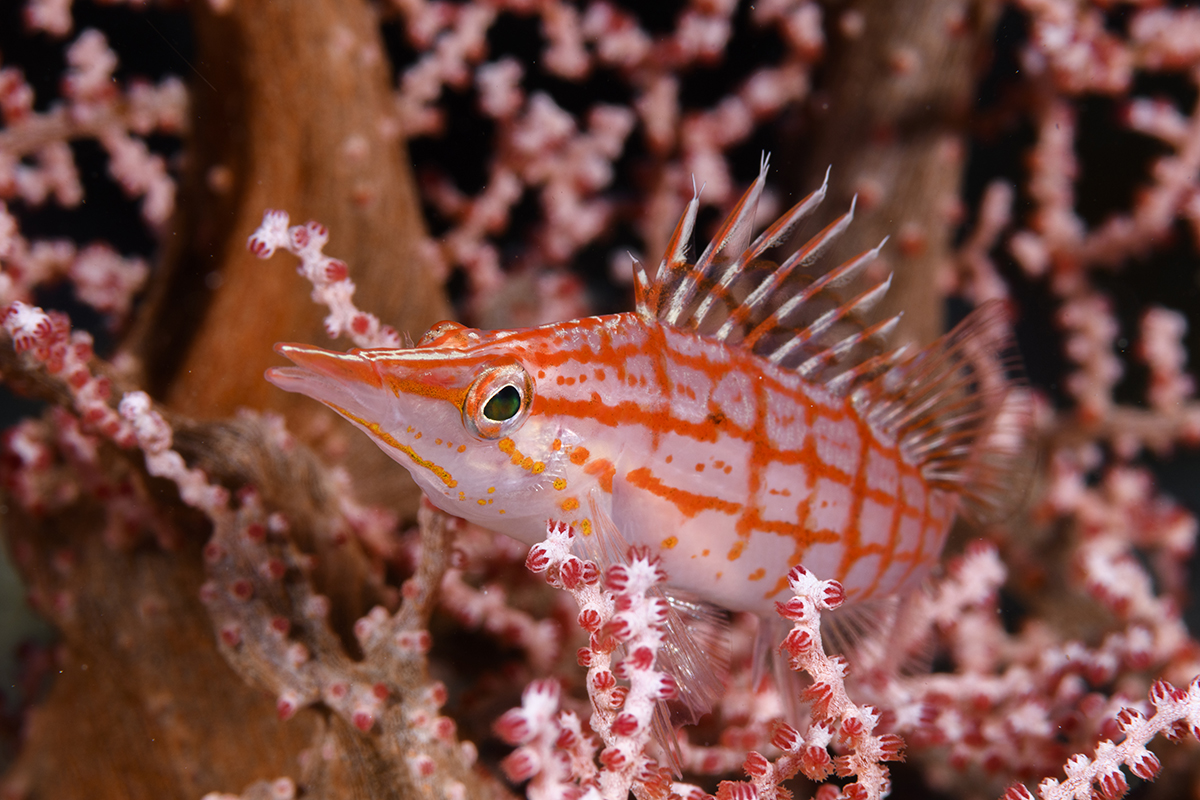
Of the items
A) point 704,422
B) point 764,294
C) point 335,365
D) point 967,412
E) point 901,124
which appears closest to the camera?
point 335,365

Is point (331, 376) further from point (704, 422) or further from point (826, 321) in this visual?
point (826, 321)

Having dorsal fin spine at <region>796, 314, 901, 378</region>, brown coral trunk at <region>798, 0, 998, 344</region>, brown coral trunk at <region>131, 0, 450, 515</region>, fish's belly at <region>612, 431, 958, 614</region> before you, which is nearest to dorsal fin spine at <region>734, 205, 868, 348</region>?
dorsal fin spine at <region>796, 314, 901, 378</region>

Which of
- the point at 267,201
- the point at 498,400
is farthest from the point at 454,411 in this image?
the point at 267,201

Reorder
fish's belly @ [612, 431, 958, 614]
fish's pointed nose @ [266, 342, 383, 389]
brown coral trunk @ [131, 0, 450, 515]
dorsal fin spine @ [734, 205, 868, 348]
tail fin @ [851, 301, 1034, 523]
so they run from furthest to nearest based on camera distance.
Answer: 1. brown coral trunk @ [131, 0, 450, 515]
2. tail fin @ [851, 301, 1034, 523]
3. dorsal fin spine @ [734, 205, 868, 348]
4. fish's belly @ [612, 431, 958, 614]
5. fish's pointed nose @ [266, 342, 383, 389]

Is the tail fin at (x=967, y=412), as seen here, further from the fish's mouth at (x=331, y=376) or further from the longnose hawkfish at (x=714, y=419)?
the fish's mouth at (x=331, y=376)

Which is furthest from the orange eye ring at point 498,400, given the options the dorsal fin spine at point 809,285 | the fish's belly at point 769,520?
the dorsal fin spine at point 809,285

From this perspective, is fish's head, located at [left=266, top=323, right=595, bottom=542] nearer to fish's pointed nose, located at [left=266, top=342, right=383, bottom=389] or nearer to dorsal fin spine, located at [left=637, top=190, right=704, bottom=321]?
fish's pointed nose, located at [left=266, top=342, right=383, bottom=389]
